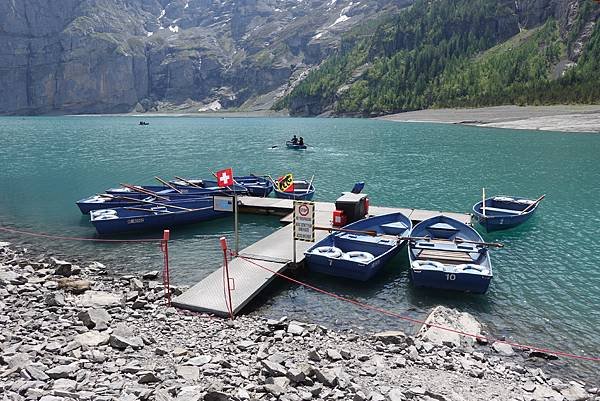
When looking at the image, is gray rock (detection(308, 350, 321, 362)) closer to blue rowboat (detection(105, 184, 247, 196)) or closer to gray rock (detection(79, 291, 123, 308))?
gray rock (detection(79, 291, 123, 308))

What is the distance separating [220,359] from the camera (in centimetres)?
1235

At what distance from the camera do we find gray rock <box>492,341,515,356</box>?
1512 centimetres

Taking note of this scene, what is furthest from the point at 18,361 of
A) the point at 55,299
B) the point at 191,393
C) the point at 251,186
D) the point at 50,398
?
the point at 251,186

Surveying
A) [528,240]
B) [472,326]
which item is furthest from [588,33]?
[472,326]

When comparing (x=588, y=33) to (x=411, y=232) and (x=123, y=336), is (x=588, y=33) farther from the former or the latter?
(x=123, y=336)

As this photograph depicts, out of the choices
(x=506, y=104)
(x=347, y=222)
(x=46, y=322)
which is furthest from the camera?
(x=506, y=104)

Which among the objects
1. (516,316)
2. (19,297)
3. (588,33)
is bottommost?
(516,316)

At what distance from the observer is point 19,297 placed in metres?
16.8

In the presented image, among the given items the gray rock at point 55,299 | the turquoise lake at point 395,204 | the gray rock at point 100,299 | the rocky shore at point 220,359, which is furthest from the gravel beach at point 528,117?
the gray rock at point 55,299

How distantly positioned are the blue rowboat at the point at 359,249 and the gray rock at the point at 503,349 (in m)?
6.62

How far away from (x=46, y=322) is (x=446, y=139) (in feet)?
311

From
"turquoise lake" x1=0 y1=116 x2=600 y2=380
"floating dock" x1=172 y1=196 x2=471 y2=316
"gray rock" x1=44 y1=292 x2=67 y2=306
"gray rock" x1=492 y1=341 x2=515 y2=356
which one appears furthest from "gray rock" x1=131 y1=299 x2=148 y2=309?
"gray rock" x1=492 y1=341 x2=515 y2=356

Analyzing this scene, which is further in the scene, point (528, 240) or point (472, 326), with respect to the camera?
point (528, 240)

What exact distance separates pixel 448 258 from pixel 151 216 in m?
18.7
